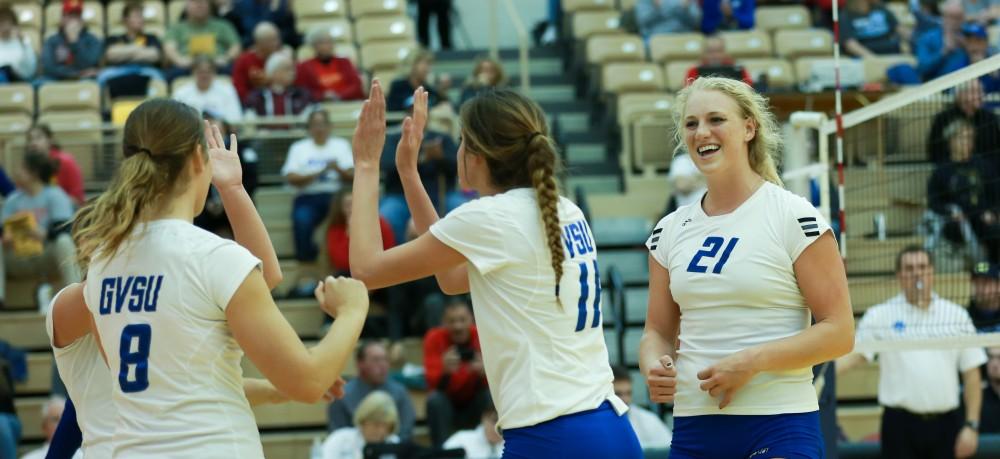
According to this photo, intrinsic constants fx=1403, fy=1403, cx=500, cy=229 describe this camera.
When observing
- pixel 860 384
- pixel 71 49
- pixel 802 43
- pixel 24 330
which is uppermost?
pixel 71 49

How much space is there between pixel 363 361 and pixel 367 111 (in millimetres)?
5919

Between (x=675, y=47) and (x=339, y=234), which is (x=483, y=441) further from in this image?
(x=675, y=47)

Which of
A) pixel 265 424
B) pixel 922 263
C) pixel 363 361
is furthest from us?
pixel 265 424

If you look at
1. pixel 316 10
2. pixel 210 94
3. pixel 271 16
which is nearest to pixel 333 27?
pixel 316 10

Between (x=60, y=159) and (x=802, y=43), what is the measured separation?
7.23m

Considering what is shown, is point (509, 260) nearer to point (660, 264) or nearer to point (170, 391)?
point (660, 264)

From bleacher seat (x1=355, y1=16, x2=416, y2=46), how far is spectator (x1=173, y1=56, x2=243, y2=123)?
7.05 feet

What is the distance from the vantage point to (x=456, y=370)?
999 cm

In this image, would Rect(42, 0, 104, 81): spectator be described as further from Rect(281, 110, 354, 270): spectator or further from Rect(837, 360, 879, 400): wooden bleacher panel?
Rect(837, 360, 879, 400): wooden bleacher panel

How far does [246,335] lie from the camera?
134 inches

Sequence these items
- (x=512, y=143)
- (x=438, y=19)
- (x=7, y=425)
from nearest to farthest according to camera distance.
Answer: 1. (x=512, y=143)
2. (x=7, y=425)
3. (x=438, y=19)

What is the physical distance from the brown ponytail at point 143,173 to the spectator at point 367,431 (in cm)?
569

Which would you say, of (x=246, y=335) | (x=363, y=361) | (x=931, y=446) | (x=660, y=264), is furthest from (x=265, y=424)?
(x=246, y=335)

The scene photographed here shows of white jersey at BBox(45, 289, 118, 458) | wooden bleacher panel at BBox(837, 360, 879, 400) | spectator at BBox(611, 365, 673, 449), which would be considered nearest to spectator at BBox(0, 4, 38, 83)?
spectator at BBox(611, 365, 673, 449)
